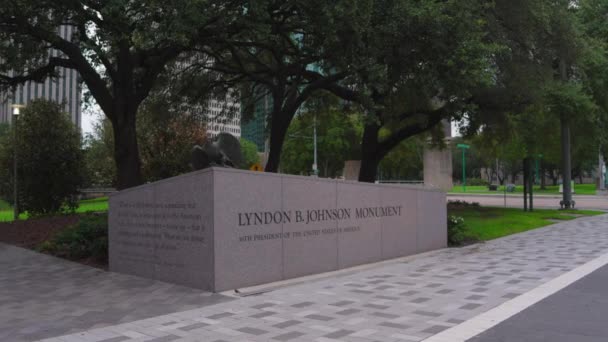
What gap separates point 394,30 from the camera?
1389 centimetres

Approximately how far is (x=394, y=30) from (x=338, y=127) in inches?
1754

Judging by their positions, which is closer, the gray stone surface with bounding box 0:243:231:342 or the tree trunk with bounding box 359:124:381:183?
the gray stone surface with bounding box 0:243:231:342

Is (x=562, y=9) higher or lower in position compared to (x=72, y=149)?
higher

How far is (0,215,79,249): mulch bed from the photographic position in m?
13.9

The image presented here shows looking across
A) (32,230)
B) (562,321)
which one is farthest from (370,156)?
(562,321)

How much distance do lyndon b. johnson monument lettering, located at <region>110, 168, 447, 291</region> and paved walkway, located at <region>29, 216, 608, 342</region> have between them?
1.99 feet

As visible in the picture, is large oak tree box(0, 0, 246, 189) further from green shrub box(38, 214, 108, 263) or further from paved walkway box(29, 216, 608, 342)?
paved walkway box(29, 216, 608, 342)

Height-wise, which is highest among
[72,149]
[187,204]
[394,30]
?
[394,30]

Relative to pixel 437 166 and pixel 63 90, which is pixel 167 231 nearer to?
pixel 63 90

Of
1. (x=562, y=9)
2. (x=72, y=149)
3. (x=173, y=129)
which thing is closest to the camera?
(x=562, y=9)

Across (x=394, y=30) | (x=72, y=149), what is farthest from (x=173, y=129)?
(x=394, y=30)

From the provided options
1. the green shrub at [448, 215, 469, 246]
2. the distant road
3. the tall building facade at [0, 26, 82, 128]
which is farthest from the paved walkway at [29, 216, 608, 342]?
the distant road

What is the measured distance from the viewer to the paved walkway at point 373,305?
5.83 m

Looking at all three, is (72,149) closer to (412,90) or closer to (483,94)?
(412,90)
